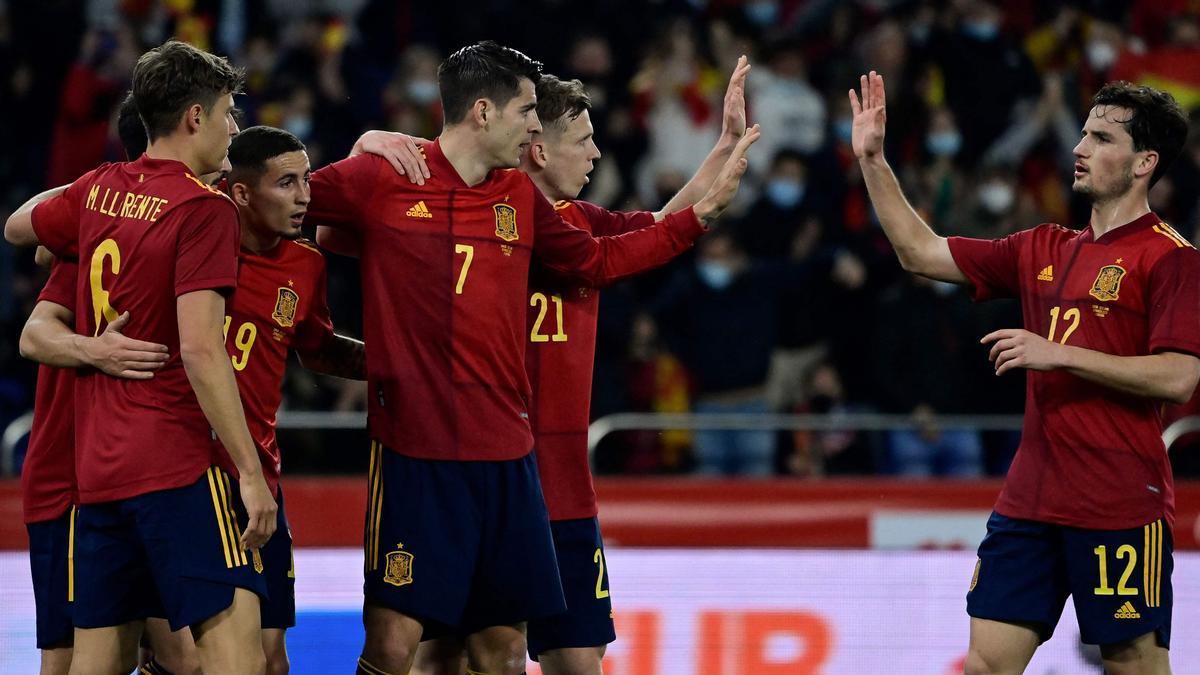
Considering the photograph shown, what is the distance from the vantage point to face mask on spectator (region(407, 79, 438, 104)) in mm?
11352

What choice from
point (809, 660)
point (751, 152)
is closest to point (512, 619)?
point (809, 660)

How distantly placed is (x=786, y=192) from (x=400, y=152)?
620cm

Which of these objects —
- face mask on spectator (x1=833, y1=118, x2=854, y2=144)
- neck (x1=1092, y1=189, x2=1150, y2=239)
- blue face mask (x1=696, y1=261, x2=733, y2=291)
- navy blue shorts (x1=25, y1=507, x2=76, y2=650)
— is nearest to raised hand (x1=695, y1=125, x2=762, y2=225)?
neck (x1=1092, y1=189, x2=1150, y2=239)

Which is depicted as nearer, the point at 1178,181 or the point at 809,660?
the point at 809,660

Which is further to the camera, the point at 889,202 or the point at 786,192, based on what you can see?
the point at 786,192

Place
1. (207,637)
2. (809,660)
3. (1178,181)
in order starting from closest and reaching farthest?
(207,637) → (809,660) → (1178,181)

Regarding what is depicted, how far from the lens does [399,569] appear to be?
508 centimetres

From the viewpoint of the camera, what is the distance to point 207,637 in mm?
4590

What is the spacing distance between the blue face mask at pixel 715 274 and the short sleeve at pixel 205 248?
5.98m

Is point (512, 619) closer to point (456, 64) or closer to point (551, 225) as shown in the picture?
point (551, 225)

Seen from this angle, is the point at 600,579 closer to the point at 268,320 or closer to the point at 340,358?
the point at 340,358

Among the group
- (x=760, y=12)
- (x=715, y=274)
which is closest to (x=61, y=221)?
(x=715, y=274)

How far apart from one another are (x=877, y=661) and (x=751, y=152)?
5.34 meters

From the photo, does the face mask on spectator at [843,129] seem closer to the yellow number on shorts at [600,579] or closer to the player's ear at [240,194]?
the yellow number on shorts at [600,579]
